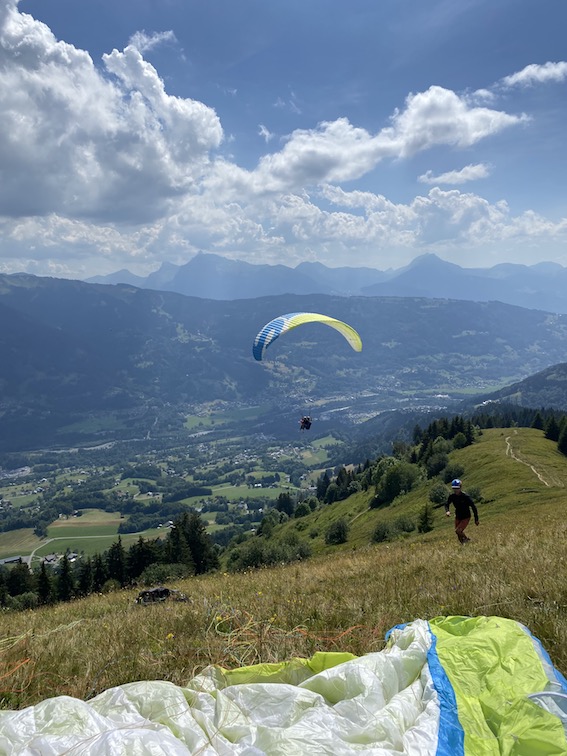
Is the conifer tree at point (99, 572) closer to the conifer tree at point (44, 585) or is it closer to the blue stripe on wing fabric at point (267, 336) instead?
the conifer tree at point (44, 585)

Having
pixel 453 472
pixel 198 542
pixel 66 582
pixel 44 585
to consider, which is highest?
pixel 453 472

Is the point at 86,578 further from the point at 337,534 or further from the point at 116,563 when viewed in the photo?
the point at 337,534

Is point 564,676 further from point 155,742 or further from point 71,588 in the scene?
point 71,588

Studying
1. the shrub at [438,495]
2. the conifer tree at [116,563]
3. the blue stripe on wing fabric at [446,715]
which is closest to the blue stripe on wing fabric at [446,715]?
the blue stripe on wing fabric at [446,715]

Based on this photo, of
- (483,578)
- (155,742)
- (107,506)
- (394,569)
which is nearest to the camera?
(155,742)

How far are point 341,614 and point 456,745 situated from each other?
2965 mm

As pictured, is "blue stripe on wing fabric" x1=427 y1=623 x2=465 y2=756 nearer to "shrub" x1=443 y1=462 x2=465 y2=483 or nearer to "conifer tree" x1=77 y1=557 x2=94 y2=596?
"conifer tree" x1=77 y1=557 x2=94 y2=596

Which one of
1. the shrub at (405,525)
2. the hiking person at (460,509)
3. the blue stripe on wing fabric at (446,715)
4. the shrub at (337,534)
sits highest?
the blue stripe on wing fabric at (446,715)

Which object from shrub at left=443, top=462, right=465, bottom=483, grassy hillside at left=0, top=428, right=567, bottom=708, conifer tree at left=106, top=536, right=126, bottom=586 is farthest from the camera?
shrub at left=443, top=462, right=465, bottom=483

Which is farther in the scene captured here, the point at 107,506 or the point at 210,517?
the point at 107,506

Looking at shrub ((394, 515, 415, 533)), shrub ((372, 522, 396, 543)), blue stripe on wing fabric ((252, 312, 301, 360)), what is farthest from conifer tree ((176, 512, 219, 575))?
blue stripe on wing fabric ((252, 312, 301, 360))

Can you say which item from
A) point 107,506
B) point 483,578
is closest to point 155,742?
point 483,578

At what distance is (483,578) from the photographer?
6.26m

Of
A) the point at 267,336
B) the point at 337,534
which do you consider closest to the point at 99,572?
the point at 337,534
